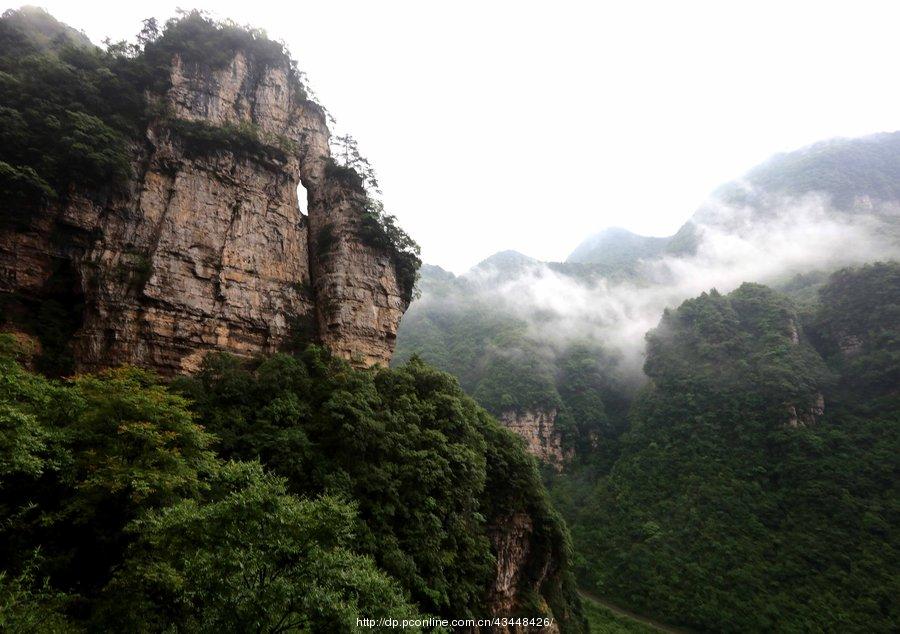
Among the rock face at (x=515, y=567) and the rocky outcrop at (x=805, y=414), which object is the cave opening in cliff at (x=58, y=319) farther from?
the rocky outcrop at (x=805, y=414)

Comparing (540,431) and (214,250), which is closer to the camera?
(214,250)

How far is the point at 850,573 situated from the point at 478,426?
35.3 m

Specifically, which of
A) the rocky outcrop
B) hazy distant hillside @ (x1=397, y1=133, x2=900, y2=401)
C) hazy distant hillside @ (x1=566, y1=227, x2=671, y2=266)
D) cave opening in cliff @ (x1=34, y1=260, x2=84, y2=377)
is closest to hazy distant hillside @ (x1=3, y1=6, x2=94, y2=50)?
cave opening in cliff @ (x1=34, y1=260, x2=84, y2=377)

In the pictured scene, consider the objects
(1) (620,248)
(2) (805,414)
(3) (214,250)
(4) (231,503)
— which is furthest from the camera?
(1) (620,248)

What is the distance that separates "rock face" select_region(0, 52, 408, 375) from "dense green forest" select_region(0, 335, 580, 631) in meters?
3.00

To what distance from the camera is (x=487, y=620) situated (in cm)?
2172

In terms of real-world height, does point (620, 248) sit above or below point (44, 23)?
above

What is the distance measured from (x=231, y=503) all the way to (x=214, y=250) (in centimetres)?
1916

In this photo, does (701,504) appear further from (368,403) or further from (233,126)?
(233,126)

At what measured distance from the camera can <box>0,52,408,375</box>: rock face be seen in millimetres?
20125

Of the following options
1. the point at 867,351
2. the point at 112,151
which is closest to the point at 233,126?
the point at 112,151

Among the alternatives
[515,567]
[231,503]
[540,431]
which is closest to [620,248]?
[540,431]

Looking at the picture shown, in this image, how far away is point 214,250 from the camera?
23.8m

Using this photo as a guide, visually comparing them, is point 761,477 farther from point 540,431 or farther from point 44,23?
point 44,23
